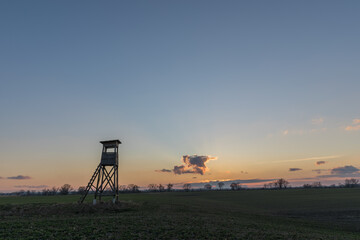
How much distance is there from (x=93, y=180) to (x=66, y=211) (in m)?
8.51

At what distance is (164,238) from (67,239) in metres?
7.31

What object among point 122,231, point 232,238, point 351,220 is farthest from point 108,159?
point 351,220

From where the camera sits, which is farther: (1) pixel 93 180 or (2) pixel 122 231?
(1) pixel 93 180

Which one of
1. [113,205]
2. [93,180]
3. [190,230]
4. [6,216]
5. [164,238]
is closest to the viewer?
[164,238]

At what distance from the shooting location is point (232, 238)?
17.9 metres

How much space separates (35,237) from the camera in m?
15.8

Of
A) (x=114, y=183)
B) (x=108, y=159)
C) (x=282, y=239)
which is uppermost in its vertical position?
(x=108, y=159)

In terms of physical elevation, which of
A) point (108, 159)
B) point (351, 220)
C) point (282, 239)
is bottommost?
point (351, 220)

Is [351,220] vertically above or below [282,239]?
below

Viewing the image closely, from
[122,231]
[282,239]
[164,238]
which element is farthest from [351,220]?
[122,231]

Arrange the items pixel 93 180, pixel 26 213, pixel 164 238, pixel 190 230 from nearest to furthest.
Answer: pixel 164 238, pixel 190 230, pixel 26 213, pixel 93 180

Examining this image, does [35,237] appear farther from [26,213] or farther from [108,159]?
[108,159]

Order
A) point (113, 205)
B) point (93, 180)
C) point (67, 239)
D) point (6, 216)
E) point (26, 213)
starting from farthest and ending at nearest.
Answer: point (93, 180) → point (113, 205) → point (26, 213) → point (6, 216) → point (67, 239)

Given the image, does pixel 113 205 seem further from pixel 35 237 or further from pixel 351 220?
pixel 351 220
